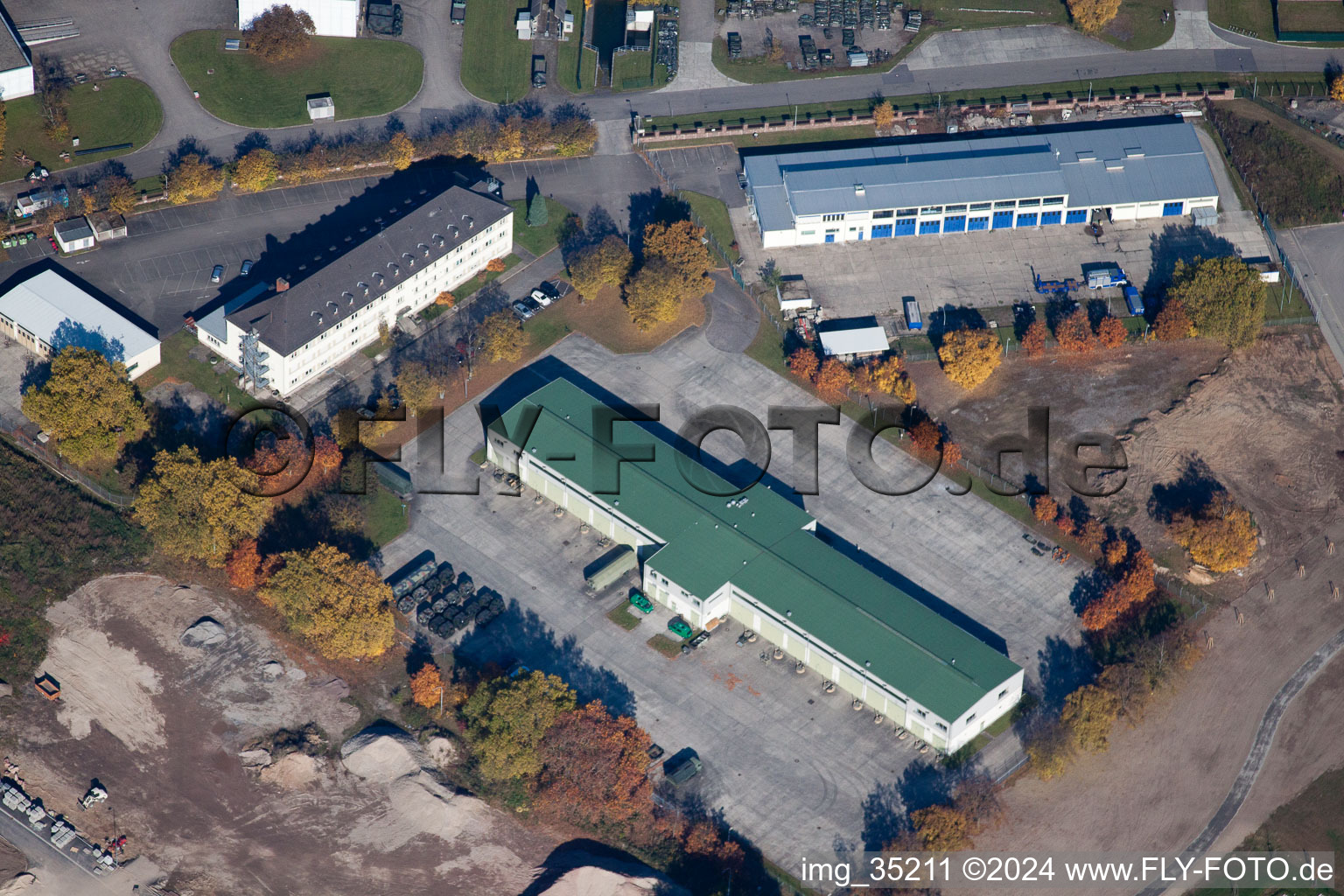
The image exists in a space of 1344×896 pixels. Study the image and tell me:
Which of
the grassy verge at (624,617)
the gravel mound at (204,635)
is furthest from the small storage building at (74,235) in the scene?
the grassy verge at (624,617)

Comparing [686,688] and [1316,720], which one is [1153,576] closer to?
[1316,720]

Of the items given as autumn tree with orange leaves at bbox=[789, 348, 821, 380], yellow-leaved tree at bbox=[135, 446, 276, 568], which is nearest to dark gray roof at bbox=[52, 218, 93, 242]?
yellow-leaved tree at bbox=[135, 446, 276, 568]

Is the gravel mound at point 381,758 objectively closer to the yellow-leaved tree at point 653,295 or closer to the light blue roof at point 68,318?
the light blue roof at point 68,318

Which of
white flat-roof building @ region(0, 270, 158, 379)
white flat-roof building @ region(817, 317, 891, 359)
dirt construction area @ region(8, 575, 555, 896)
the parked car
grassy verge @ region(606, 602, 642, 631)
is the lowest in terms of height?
dirt construction area @ region(8, 575, 555, 896)

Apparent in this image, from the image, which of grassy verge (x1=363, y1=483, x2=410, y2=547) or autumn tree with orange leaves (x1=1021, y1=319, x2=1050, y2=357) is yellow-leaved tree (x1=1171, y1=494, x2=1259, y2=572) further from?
grassy verge (x1=363, y1=483, x2=410, y2=547)

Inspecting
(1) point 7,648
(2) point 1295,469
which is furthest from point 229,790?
(2) point 1295,469
